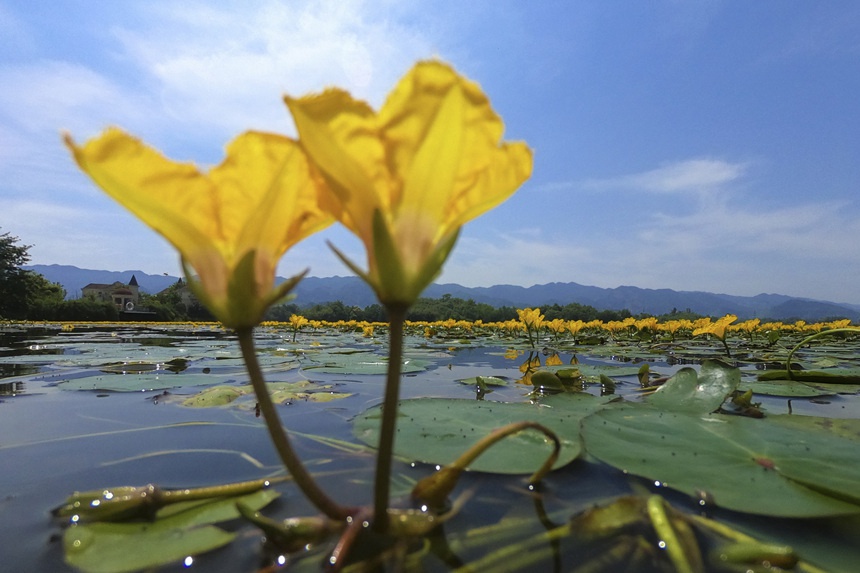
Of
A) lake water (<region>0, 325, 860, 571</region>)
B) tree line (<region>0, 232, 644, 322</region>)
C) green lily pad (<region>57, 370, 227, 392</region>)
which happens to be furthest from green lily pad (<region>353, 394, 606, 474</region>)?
tree line (<region>0, 232, 644, 322</region>)

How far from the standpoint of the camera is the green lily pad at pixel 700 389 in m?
1.26

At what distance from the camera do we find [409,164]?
47 centimetres

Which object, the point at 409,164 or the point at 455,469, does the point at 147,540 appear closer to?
the point at 455,469

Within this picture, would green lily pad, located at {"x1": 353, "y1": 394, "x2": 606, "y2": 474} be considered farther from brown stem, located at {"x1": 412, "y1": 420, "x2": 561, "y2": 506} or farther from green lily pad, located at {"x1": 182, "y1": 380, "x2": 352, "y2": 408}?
green lily pad, located at {"x1": 182, "y1": 380, "x2": 352, "y2": 408}

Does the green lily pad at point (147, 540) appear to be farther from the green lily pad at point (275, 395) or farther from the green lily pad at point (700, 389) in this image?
the green lily pad at point (700, 389)

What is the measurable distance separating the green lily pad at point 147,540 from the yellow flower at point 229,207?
1.13ft

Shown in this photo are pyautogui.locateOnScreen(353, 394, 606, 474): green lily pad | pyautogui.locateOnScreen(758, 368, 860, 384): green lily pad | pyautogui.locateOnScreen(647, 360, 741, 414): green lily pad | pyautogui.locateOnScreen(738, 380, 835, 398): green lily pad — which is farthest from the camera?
pyautogui.locateOnScreen(758, 368, 860, 384): green lily pad

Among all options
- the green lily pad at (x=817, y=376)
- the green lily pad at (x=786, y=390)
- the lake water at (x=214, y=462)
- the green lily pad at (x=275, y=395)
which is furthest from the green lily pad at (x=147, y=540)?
the green lily pad at (x=817, y=376)

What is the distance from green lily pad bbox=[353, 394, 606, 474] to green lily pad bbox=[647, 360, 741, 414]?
227 millimetres

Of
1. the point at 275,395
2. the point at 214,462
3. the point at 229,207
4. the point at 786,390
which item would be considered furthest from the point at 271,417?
the point at 786,390

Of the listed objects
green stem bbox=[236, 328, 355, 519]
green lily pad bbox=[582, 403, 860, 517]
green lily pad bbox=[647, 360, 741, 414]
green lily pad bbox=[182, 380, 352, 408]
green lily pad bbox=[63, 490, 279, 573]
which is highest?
green stem bbox=[236, 328, 355, 519]

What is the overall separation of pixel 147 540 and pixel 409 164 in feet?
2.07

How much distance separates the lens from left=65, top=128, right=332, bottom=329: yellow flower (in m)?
0.44

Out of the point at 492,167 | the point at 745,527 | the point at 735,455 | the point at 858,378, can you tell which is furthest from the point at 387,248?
the point at 858,378
